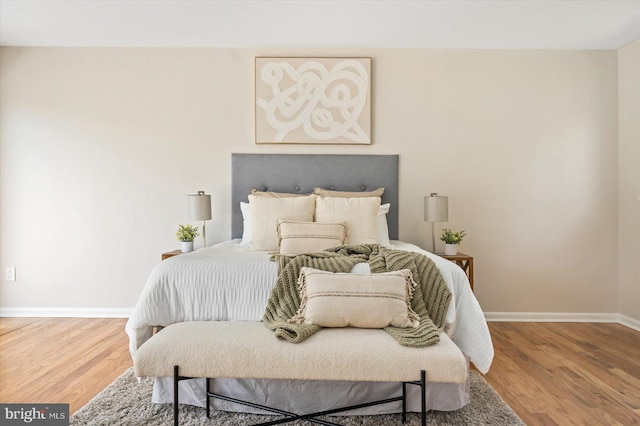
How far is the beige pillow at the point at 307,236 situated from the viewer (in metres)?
2.88

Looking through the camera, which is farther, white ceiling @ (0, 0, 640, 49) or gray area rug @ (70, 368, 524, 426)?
white ceiling @ (0, 0, 640, 49)

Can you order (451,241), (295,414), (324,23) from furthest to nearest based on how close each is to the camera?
(451,241)
(324,23)
(295,414)

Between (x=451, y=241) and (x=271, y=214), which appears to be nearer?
(x=271, y=214)

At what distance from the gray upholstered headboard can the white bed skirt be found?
195cm

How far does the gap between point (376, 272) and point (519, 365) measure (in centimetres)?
129

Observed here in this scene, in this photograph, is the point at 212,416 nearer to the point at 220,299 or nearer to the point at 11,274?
the point at 220,299

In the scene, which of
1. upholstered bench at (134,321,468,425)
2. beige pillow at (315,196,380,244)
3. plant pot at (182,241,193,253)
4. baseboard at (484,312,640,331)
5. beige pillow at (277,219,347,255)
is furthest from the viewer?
baseboard at (484,312,640,331)

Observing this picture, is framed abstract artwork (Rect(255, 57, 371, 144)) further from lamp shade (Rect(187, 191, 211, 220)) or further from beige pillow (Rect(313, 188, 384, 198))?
lamp shade (Rect(187, 191, 211, 220))

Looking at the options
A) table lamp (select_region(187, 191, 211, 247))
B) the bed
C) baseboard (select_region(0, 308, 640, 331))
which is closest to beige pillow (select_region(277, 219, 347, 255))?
the bed

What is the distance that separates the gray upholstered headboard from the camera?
3.85 metres

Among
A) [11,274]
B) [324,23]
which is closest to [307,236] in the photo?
[324,23]

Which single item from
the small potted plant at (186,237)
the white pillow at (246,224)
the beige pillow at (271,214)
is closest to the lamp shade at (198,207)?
the small potted plant at (186,237)

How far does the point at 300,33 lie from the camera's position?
355cm

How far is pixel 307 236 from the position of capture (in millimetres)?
2914
